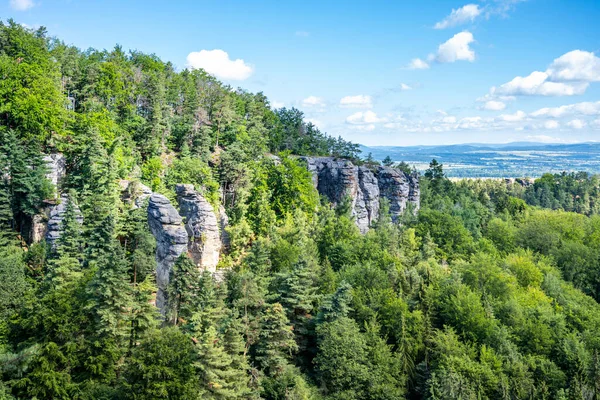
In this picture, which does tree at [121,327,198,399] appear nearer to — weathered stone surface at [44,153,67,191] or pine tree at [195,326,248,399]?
pine tree at [195,326,248,399]

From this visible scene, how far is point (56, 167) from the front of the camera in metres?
41.8

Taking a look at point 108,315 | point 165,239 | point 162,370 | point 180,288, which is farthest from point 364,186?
point 162,370

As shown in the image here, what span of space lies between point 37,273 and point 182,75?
46.0 metres

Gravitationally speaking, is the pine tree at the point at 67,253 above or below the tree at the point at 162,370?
above

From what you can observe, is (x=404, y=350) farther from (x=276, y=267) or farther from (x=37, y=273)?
(x=37, y=273)

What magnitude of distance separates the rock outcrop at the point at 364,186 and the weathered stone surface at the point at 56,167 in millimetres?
32693

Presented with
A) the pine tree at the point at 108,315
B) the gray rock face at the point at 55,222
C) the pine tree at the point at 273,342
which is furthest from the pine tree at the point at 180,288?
the gray rock face at the point at 55,222

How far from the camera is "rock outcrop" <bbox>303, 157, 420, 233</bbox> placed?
65750mm

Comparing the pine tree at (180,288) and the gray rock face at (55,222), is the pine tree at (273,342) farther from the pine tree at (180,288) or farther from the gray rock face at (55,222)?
the gray rock face at (55,222)

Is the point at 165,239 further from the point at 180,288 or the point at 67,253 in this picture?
the point at 67,253

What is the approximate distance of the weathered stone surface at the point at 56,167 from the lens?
4097 centimetres

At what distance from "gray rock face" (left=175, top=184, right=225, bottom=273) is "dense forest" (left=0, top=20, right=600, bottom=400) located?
2760 millimetres

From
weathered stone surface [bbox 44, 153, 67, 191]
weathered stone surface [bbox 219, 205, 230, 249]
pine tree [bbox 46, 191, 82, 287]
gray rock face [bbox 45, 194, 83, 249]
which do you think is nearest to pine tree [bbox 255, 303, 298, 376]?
pine tree [bbox 46, 191, 82, 287]

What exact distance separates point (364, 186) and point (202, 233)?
34.7 metres
